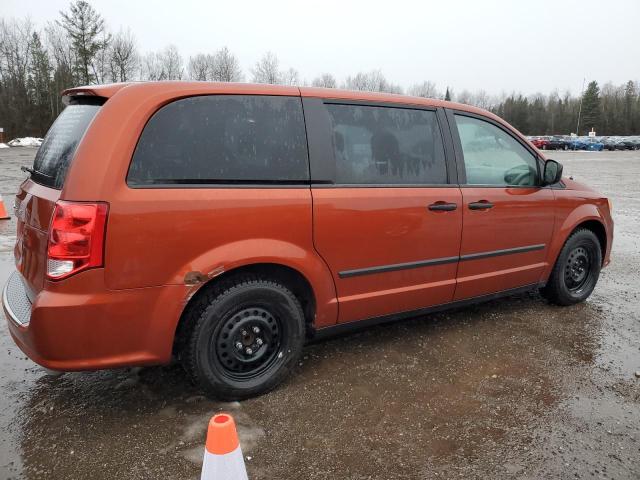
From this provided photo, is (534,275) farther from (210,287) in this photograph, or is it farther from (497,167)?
(210,287)

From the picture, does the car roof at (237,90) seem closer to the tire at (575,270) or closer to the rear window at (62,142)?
the rear window at (62,142)

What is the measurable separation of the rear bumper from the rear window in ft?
1.95

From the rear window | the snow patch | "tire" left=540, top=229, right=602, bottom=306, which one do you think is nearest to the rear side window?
the rear window

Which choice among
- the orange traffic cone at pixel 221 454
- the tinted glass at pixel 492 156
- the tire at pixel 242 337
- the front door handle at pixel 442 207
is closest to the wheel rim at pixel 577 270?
the tinted glass at pixel 492 156

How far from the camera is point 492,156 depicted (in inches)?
152

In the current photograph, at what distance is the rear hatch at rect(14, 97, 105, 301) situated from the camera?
247cm

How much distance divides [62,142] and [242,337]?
1523 mm

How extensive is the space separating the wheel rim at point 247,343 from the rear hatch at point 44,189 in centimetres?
99

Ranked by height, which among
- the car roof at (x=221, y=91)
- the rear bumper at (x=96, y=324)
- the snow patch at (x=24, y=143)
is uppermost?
the snow patch at (x=24, y=143)

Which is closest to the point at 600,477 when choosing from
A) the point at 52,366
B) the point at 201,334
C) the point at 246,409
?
the point at 246,409

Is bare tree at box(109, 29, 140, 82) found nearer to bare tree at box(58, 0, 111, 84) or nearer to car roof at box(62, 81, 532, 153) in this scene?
bare tree at box(58, 0, 111, 84)

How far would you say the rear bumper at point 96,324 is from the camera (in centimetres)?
234

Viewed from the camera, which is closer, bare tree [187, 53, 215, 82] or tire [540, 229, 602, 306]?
→ tire [540, 229, 602, 306]

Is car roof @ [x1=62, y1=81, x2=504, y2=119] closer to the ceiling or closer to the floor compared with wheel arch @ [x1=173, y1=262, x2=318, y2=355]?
closer to the ceiling
